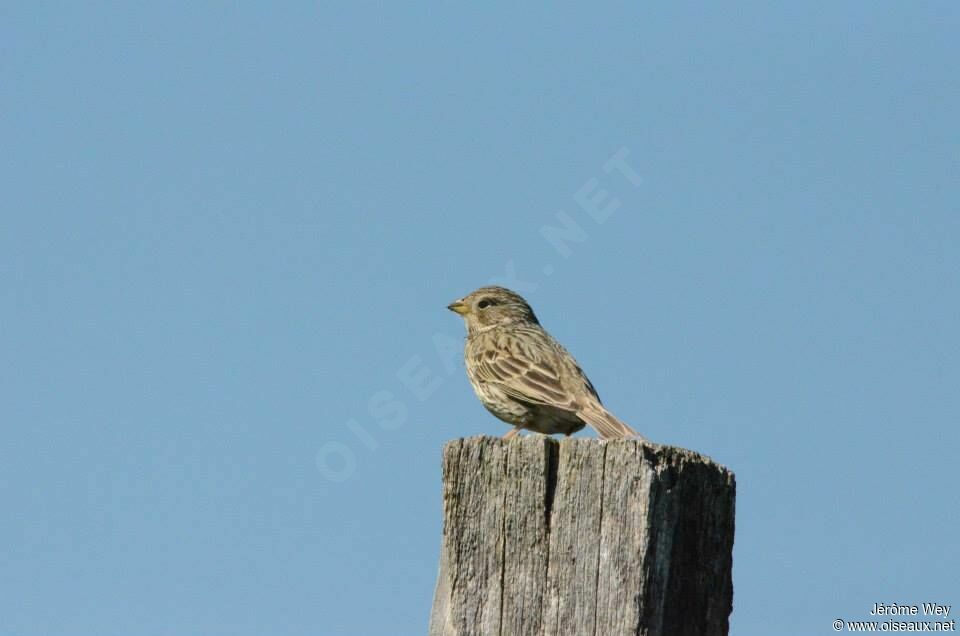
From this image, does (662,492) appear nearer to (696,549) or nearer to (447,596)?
(696,549)

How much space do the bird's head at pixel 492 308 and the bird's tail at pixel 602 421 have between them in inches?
98.4

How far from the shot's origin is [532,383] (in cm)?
964

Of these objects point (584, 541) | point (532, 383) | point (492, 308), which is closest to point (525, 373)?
point (532, 383)

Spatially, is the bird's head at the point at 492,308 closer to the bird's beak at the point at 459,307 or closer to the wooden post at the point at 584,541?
the bird's beak at the point at 459,307

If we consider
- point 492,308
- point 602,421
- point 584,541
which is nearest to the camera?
point 584,541

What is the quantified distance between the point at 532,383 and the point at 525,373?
167 mm

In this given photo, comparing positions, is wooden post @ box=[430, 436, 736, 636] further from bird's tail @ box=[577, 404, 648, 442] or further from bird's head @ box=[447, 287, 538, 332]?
bird's head @ box=[447, 287, 538, 332]

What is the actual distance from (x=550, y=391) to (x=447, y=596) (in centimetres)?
518

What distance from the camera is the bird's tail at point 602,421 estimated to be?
8.66 metres

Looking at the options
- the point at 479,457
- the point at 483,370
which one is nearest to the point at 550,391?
the point at 483,370

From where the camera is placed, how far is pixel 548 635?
160 inches

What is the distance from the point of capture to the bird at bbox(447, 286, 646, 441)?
30.3 feet

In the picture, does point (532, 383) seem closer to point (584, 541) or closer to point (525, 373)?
point (525, 373)

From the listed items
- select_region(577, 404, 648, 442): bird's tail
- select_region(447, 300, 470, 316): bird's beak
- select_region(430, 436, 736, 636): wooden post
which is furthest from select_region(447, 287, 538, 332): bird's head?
select_region(430, 436, 736, 636): wooden post
